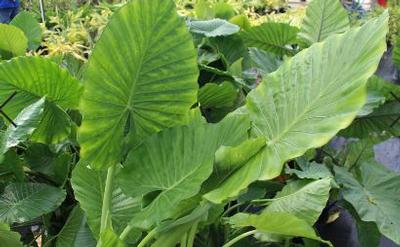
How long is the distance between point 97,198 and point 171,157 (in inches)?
9.1

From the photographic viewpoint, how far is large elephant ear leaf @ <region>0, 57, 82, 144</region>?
38.1 inches

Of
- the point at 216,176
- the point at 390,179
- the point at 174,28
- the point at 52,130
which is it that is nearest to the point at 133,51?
the point at 174,28

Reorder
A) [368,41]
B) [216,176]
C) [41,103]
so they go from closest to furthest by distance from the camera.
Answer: [368,41]
[216,176]
[41,103]

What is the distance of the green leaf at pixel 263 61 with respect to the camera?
1386 mm

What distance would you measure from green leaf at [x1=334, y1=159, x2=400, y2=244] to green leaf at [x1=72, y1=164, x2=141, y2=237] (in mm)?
456

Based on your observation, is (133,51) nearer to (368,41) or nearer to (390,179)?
(368,41)

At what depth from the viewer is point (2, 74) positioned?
3.21 ft

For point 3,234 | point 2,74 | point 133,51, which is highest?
point 133,51

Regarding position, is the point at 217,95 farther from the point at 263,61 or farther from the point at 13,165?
the point at 13,165

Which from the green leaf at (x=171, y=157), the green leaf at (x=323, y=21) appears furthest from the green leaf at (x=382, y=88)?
the green leaf at (x=171, y=157)

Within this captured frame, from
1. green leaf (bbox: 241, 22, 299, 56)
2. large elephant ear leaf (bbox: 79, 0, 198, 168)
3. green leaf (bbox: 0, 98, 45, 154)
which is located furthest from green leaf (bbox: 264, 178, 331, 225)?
green leaf (bbox: 241, 22, 299, 56)

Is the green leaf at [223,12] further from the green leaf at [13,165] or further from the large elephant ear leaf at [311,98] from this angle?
the large elephant ear leaf at [311,98]

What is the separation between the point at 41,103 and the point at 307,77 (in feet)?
1.58

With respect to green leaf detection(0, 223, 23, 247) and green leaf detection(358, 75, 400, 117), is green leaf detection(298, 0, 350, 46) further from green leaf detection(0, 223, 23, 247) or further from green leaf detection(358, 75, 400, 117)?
green leaf detection(0, 223, 23, 247)
